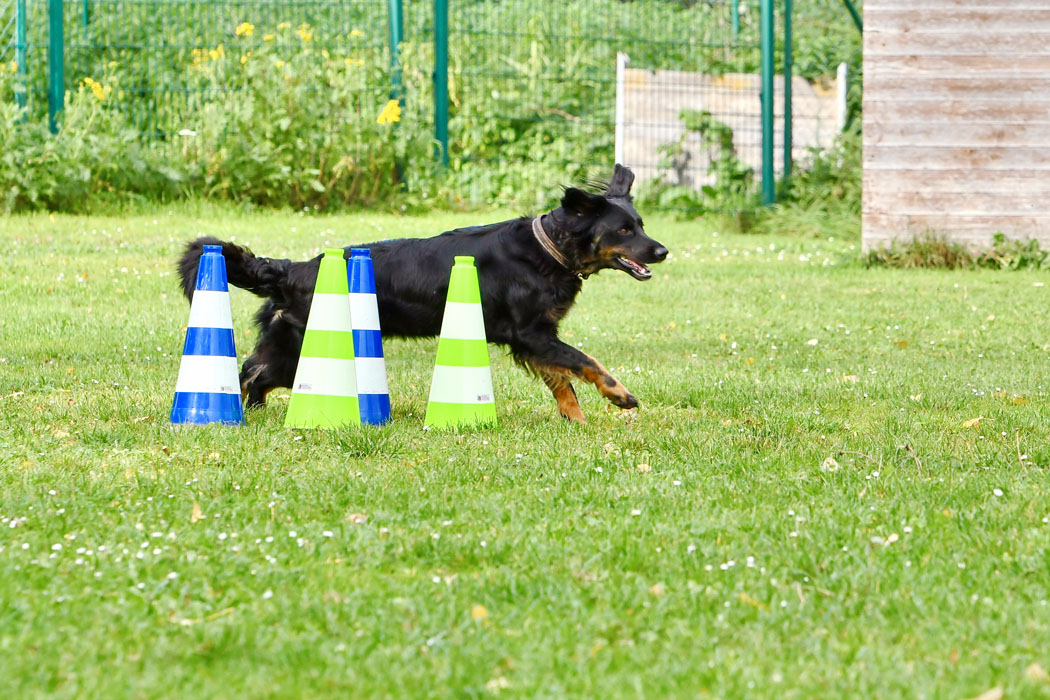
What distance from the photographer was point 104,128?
45.1ft

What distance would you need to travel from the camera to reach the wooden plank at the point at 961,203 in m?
11.8

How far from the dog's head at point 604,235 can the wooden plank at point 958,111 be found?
23.2 feet

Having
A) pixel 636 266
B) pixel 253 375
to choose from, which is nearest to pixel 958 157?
pixel 636 266

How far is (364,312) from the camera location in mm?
5203

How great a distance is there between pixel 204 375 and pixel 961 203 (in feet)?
29.2

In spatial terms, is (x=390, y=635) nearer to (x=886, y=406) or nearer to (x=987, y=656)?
(x=987, y=656)

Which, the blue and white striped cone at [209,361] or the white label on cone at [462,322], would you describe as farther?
the white label on cone at [462,322]

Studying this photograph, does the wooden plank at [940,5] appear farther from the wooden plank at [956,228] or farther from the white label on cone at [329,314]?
the white label on cone at [329,314]

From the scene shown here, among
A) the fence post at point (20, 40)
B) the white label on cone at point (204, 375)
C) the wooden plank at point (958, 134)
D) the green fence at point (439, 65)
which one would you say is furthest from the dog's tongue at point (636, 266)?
the fence post at point (20, 40)

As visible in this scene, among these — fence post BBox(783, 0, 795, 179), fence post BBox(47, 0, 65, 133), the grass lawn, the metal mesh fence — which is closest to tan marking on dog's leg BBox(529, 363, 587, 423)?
the grass lawn

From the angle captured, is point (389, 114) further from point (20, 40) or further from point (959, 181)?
point (959, 181)

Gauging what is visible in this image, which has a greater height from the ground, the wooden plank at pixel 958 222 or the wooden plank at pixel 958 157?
the wooden plank at pixel 958 157

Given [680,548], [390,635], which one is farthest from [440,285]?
[390,635]

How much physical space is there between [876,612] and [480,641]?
93 centimetres
